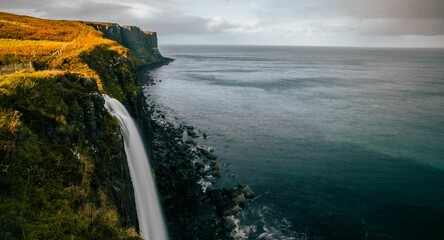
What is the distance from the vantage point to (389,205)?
32.7 metres

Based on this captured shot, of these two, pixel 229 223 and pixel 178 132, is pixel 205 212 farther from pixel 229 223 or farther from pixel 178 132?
pixel 178 132

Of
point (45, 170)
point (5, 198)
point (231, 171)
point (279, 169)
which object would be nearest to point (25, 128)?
point (45, 170)

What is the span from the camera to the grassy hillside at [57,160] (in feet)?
34.6

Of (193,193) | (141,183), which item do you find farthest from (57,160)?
(193,193)

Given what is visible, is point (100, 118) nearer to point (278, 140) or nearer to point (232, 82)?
point (278, 140)

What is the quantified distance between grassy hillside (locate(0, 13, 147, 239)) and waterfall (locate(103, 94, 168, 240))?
3.67 meters

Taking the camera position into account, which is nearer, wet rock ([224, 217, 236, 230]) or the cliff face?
wet rock ([224, 217, 236, 230])

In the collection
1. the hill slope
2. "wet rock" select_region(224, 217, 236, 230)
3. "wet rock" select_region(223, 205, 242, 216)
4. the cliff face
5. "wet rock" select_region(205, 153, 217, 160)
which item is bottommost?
"wet rock" select_region(224, 217, 236, 230)

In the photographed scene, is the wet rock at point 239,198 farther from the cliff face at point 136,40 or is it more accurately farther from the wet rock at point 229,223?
the cliff face at point 136,40

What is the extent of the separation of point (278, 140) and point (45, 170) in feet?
140

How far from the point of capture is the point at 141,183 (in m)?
22.9

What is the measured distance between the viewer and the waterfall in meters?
21.7

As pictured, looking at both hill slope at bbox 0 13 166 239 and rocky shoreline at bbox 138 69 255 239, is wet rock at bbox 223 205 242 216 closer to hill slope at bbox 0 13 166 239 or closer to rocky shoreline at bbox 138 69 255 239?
rocky shoreline at bbox 138 69 255 239

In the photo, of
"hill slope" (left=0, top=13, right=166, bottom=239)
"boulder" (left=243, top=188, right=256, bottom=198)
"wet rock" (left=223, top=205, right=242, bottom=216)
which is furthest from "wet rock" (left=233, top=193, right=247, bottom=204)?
"hill slope" (left=0, top=13, right=166, bottom=239)
